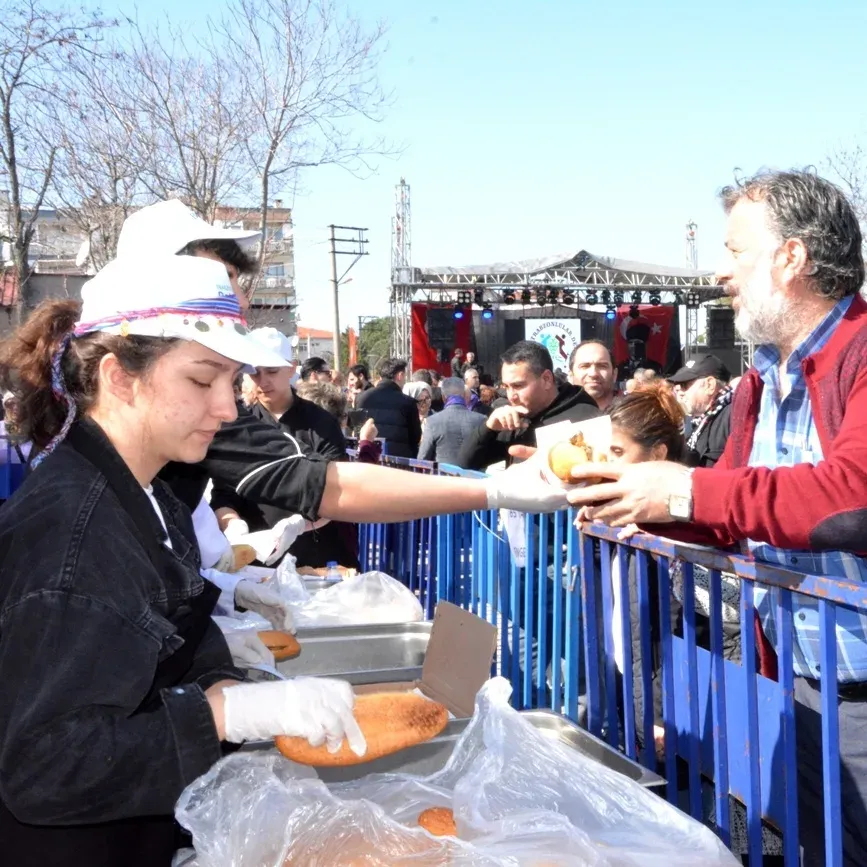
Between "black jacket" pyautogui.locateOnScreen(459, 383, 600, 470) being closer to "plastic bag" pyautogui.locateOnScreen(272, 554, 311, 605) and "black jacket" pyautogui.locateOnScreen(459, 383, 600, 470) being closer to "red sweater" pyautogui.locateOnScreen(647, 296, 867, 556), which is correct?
"plastic bag" pyautogui.locateOnScreen(272, 554, 311, 605)

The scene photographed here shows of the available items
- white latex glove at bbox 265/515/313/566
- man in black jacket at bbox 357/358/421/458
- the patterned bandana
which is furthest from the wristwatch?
man in black jacket at bbox 357/358/421/458

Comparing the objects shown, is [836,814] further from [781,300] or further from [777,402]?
[781,300]

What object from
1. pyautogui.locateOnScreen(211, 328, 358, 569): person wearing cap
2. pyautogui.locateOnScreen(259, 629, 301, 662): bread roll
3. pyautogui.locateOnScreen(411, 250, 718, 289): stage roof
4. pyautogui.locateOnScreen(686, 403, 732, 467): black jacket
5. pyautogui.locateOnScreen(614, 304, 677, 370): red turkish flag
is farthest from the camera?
pyautogui.locateOnScreen(614, 304, 677, 370): red turkish flag

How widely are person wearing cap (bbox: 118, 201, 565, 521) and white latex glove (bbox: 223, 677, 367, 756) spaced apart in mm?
807

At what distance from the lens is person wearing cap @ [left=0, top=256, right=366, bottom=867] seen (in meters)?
1.34

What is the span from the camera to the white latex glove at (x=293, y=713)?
1.57m

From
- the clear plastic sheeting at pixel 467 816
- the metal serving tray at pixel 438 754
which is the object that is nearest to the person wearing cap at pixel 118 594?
the clear plastic sheeting at pixel 467 816

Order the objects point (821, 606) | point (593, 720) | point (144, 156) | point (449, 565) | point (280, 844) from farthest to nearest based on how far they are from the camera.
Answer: point (144, 156) < point (449, 565) < point (593, 720) < point (821, 606) < point (280, 844)

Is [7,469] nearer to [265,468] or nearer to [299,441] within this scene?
[299,441]

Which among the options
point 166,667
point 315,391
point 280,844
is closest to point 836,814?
point 280,844

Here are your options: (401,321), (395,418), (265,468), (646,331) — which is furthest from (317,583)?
(646,331)

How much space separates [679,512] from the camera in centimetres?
198

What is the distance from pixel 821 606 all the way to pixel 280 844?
114cm

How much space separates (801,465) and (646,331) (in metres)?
25.8
